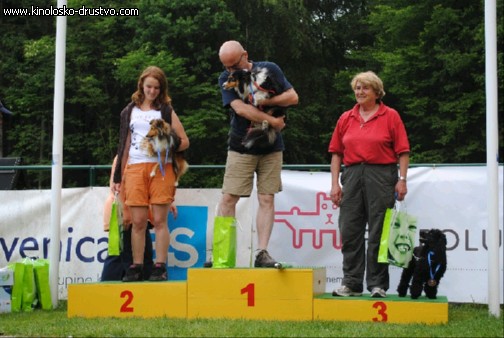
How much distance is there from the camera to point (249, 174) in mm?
7473

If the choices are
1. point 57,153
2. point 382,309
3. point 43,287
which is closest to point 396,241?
point 382,309

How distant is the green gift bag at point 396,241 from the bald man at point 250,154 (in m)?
0.98

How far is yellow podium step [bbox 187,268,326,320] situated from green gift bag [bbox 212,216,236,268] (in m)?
0.26

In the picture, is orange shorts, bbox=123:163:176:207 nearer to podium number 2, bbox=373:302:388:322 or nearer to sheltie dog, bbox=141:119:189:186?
sheltie dog, bbox=141:119:189:186

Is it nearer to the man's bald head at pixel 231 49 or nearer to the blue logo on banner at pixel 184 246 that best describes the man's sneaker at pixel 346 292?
the man's bald head at pixel 231 49

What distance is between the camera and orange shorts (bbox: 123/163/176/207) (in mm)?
7586

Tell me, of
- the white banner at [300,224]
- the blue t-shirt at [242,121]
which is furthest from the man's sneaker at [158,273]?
the white banner at [300,224]

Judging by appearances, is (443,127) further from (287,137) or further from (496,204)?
(496,204)

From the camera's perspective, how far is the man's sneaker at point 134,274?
7551 millimetres

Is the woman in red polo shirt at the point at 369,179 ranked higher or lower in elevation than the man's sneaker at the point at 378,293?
higher

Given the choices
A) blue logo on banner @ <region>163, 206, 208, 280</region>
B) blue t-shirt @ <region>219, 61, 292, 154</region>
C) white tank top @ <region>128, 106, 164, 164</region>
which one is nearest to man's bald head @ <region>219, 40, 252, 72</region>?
blue t-shirt @ <region>219, 61, 292, 154</region>

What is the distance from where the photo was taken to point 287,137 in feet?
102

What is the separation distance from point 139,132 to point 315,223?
2.50 metres

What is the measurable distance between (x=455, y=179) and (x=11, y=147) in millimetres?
27668
